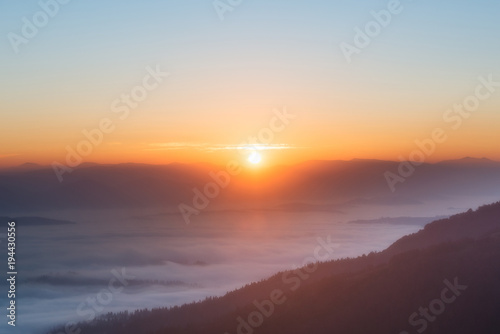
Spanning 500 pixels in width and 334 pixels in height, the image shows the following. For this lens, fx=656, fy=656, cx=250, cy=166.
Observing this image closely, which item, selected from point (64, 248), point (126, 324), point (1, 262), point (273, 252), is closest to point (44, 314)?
point (126, 324)

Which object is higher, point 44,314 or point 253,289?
point 44,314

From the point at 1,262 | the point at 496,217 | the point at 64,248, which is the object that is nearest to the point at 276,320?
the point at 496,217

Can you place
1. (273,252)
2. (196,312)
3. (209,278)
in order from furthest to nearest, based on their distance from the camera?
(273,252), (209,278), (196,312)

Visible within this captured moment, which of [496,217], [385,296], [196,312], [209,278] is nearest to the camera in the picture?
[385,296]

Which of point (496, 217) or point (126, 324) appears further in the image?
point (126, 324)

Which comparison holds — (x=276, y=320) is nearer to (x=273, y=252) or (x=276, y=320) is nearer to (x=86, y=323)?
(x=86, y=323)

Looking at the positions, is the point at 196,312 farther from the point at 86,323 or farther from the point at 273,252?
the point at 273,252

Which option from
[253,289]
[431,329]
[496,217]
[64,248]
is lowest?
[431,329]

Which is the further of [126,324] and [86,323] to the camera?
[86,323]

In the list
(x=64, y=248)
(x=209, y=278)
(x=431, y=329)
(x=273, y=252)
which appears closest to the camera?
(x=431, y=329)
